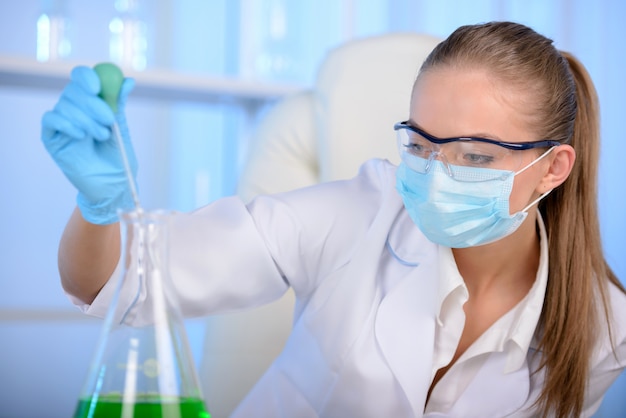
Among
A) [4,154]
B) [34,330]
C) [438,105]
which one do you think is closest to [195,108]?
[4,154]

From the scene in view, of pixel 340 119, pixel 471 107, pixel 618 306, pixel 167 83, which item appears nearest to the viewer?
pixel 471 107

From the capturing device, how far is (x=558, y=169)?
4.53 ft

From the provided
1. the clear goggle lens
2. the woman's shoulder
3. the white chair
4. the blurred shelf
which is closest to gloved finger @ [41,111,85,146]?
the clear goggle lens

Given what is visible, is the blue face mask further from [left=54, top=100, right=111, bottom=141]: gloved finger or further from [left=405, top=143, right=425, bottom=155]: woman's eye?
[left=54, top=100, right=111, bottom=141]: gloved finger

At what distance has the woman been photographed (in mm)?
1260

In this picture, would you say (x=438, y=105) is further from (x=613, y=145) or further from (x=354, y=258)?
(x=613, y=145)

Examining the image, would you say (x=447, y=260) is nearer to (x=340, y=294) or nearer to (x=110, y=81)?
(x=340, y=294)

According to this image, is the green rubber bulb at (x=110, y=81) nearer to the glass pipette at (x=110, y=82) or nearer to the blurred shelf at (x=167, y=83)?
the glass pipette at (x=110, y=82)

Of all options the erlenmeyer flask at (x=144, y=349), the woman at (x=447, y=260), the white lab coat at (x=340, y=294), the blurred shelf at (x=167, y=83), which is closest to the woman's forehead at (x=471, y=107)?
the woman at (x=447, y=260)

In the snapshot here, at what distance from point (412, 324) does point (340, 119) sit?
→ 2.12 feet

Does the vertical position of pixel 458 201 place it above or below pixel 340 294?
above

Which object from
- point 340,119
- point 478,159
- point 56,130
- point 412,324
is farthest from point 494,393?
point 56,130

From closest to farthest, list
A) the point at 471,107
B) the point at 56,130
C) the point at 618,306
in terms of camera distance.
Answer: the point at 56,130 < the point at 471,107 < the point at 618,306

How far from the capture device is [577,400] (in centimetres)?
139
